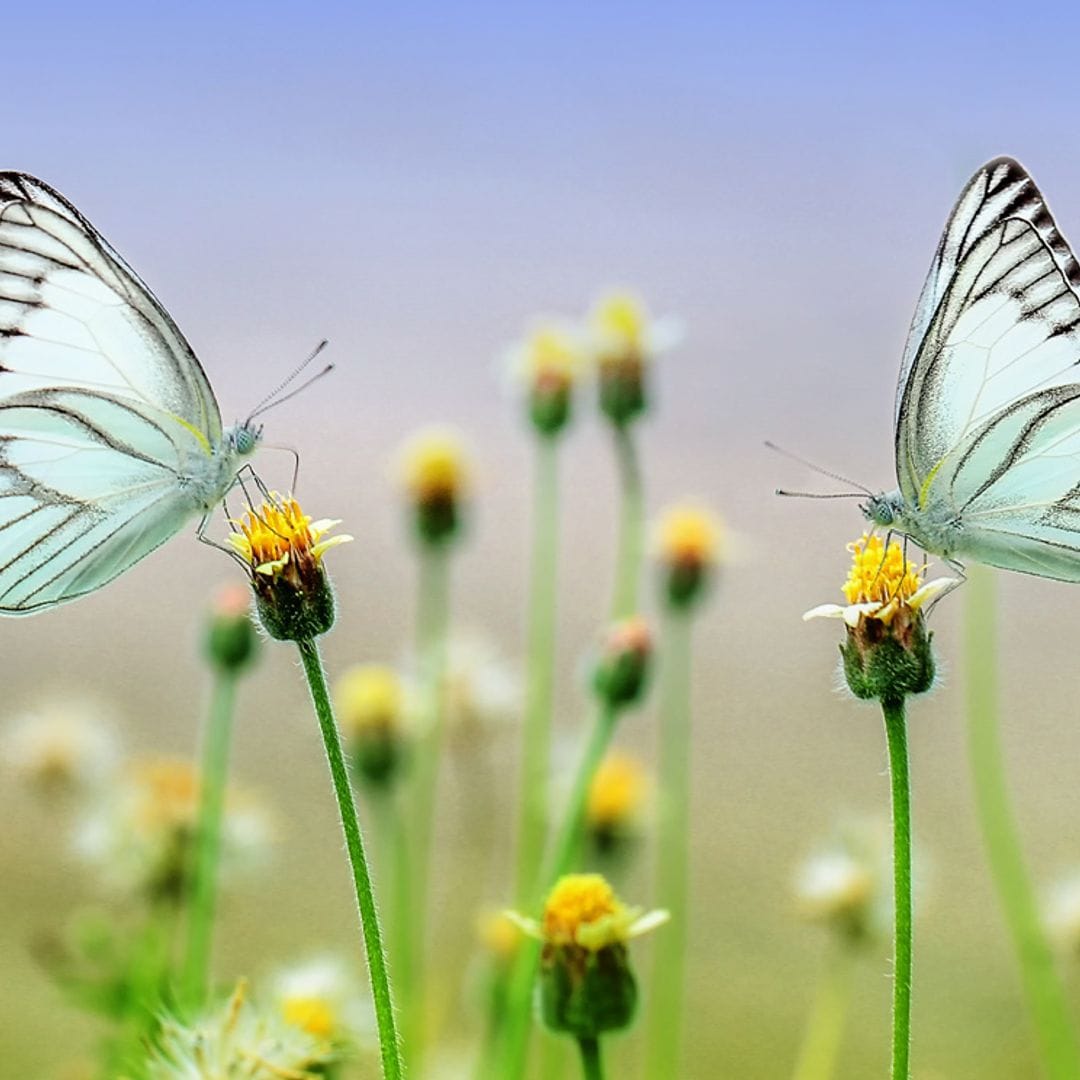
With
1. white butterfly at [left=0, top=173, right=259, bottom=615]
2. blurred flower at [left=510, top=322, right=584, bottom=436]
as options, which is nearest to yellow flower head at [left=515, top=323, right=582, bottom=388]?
blurred flower at [left=510, top=322, right=584, bottom=436]

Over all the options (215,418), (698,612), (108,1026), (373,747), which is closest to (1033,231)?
(215,418)

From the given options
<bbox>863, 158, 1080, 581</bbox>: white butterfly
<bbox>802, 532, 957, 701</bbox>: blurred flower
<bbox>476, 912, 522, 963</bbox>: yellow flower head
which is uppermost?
<bbox>863, 158, 1080, 581</bbox>: white butterfly

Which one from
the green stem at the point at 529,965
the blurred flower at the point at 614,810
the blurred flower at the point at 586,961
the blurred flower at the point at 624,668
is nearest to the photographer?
the blurred flower at the point at 586,961

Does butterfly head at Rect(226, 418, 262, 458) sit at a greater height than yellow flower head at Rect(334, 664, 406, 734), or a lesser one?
greater

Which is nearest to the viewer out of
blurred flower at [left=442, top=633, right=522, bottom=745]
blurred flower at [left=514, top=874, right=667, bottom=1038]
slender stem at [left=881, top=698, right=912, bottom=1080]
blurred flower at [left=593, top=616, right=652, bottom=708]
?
slender stem at [left=881, top=698, right=912, bottom=1080]

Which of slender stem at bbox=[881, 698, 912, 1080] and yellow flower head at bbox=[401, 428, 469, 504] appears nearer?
slender stem at bbox=[881, 698, 912, 1080]

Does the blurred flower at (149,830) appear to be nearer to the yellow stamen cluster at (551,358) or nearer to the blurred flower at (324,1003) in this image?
the blurred flower at (324,1003)

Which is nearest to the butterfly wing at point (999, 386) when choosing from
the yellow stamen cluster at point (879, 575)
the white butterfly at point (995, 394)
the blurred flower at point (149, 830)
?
the white butterfly at point (995, 394)

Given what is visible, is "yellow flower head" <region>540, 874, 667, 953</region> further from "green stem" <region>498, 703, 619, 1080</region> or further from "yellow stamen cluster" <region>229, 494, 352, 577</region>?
"yellow stamen cluster" <region>229, 494, 352, 577</region>
